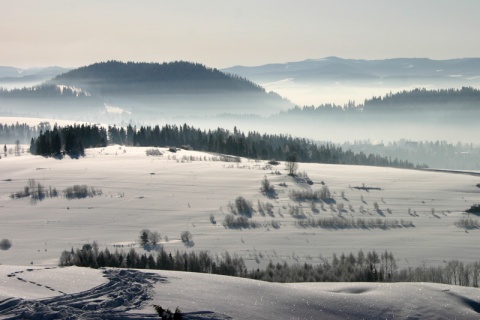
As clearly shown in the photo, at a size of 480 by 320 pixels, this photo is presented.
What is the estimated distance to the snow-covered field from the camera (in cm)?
2934

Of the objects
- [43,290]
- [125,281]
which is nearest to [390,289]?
[125,281]

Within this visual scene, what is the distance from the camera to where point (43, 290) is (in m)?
29.2

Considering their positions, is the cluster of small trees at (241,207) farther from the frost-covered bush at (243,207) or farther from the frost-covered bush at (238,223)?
the frost-covered bush at (238,223)

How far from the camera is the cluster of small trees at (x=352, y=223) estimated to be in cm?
7981

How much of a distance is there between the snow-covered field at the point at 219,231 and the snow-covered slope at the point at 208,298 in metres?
0.08

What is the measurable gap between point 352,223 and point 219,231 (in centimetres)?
1749

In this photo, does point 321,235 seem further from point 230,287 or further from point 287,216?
point 230,287

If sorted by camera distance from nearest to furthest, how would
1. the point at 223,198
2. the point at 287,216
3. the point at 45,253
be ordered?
1. the point at 45,253
2. the point at 287,216
3. the point at 223,198

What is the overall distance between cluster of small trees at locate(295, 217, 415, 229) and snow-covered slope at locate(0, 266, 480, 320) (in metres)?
46.1

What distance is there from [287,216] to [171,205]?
1679cm

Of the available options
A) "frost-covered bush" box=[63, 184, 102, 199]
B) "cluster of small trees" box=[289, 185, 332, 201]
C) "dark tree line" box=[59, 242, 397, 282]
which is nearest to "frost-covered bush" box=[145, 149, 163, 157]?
"frost-covered bush" box=[63, 184, 102, 199]

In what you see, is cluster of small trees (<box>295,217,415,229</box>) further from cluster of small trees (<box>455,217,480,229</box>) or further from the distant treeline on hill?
the distant treeline on hill

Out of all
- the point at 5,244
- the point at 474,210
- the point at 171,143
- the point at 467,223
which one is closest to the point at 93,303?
the point at 5,244

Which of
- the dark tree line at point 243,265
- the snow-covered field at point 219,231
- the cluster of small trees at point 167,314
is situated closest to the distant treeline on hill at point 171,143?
the snow-covered field at point 219,231
